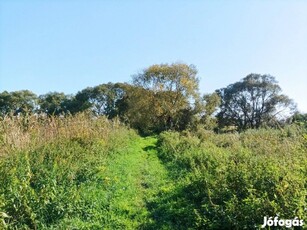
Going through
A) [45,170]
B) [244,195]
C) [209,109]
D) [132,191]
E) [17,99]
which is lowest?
[132,191]

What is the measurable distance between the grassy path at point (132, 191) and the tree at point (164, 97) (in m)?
27.1

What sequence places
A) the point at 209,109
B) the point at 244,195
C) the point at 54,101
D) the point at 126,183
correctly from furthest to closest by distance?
the point at 54,101, the point at 209,109, the point at 126,183, the point at 244,195

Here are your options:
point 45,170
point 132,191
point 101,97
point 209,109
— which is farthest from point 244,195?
point 101,97

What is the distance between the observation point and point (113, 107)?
188ft

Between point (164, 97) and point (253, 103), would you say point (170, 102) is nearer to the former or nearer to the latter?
point (164, 97)

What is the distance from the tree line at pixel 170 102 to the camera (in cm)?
3912

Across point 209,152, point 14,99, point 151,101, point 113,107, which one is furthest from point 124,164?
point 14,99

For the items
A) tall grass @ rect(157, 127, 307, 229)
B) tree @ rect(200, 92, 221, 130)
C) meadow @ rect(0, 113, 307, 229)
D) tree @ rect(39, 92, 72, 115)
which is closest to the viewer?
tall grass @ rect(157, 127, 307, 229)

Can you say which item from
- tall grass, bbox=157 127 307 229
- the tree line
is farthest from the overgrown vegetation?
the tree line


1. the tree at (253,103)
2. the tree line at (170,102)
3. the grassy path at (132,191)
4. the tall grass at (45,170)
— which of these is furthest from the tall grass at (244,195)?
the tree at (253,103)

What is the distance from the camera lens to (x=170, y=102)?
4088cm

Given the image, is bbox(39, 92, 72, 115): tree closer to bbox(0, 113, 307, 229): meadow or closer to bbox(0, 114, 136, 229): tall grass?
bbox(0, 114, 136, 229): tall grass

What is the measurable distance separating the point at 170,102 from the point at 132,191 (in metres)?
33.2

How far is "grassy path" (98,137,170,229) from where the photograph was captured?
6.18 m
